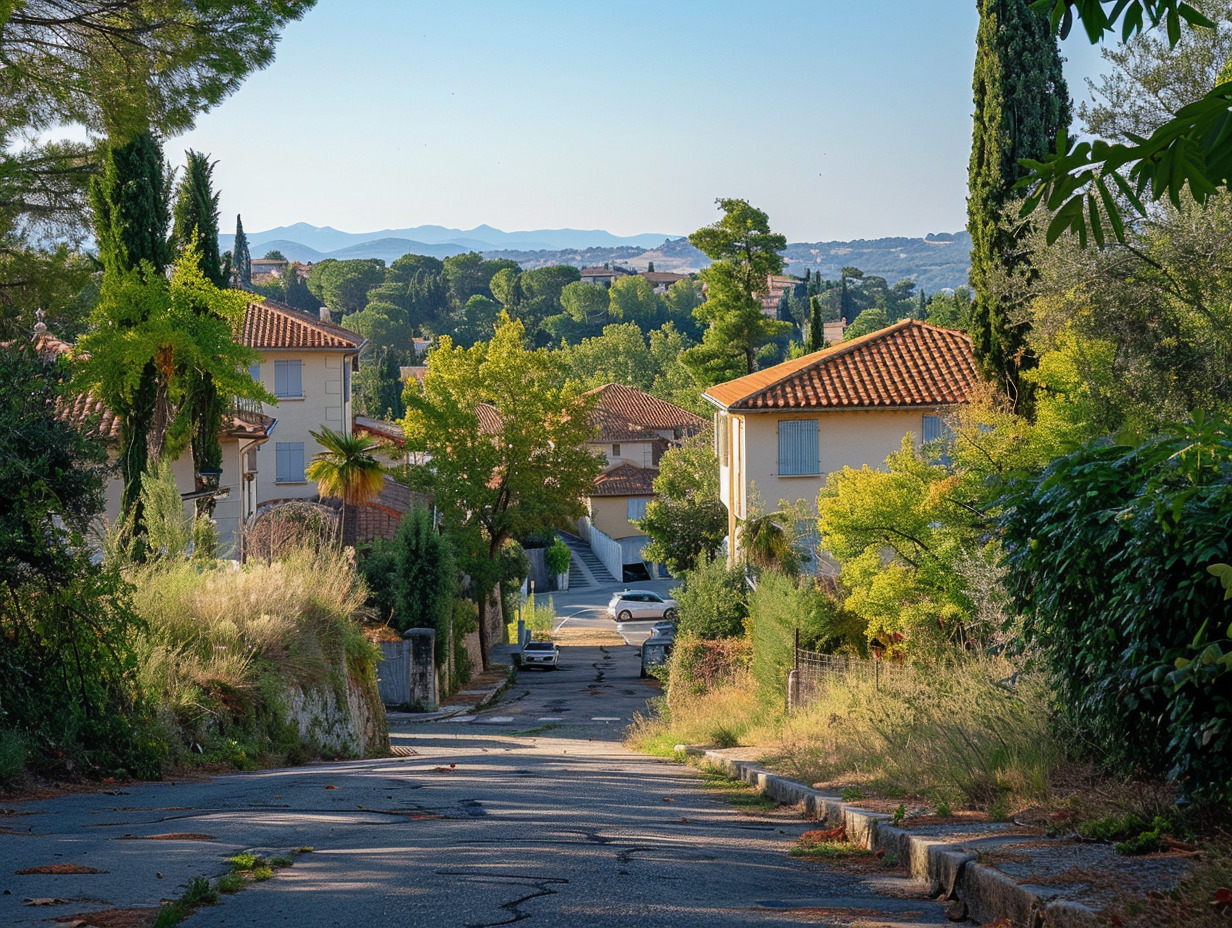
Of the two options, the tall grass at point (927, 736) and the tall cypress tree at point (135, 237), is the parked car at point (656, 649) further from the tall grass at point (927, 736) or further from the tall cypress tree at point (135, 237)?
the tall grass at point (927, 736)

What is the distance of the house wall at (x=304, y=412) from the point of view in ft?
153

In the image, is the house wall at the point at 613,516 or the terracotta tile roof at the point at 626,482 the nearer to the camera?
the terracotta tile roof at the point at 626,482

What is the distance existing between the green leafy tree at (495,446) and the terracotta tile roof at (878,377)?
971 centimetres

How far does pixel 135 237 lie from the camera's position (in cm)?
2359

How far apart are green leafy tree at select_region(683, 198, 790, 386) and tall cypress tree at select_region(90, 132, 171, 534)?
1209 inches

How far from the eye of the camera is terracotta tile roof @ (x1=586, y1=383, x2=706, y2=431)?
8525 cm

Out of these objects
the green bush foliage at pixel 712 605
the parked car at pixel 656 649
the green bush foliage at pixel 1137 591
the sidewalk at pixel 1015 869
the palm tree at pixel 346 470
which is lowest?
the parked car at pixel 656 649

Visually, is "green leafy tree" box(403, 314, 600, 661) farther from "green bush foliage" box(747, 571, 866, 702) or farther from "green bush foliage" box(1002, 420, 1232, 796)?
"green bush foliage" box(1002, 420, 1232, 796)

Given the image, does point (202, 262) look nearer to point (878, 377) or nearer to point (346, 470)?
point (346, 470)

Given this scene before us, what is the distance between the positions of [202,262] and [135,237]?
4887 mm

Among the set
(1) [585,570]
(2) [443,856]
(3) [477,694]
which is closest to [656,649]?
(3) [477,694]

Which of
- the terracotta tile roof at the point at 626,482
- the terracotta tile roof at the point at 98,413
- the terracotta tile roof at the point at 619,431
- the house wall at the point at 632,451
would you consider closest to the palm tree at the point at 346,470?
the terracotta tile roof at the point at 98,413

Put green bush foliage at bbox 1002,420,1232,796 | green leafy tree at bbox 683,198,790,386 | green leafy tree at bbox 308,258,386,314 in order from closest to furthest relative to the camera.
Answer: green bush foliage at bbox 1002,420,1232,796
green leafy tree at bbox 683,198,790,386
green leafy tree at bbox 308,258,386,314

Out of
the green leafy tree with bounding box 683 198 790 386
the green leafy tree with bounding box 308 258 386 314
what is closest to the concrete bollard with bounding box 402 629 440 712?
the green leafy tree with bounding box 683 198 790 386
